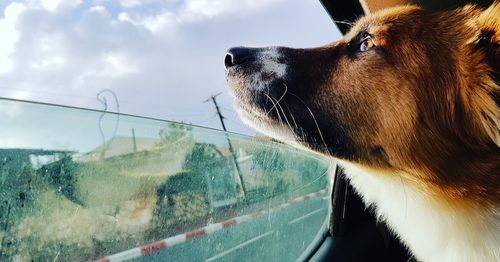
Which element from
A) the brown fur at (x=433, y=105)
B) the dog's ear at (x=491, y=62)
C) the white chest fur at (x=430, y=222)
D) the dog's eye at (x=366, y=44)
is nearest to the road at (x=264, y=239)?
the white chest fur at (x=430, y=222)

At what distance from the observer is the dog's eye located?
2416 mm

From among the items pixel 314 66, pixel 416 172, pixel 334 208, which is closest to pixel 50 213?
pixel 314 66

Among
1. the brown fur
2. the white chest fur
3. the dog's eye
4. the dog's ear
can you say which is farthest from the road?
the dog's ear

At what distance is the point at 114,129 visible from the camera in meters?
2.00

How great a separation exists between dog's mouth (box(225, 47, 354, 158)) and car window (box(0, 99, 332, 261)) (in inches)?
11.5

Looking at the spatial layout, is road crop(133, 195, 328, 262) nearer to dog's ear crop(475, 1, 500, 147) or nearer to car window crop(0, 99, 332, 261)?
car window crop(0, 99, 332, 261)

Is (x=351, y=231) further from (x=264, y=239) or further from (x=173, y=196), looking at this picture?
(x=173, y=196)

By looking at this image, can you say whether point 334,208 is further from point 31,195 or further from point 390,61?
point 31,195

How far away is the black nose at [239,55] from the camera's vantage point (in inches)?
94.7

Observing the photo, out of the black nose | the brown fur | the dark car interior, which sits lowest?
the dark car interior

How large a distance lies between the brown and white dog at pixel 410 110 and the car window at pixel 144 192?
0.37 meters

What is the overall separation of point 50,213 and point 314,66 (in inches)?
54.2

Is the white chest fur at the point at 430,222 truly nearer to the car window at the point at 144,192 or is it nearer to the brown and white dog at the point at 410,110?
the brown and white dog at the point at 410,110

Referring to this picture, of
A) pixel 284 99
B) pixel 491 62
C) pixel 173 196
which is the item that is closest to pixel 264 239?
pixel 173 196
